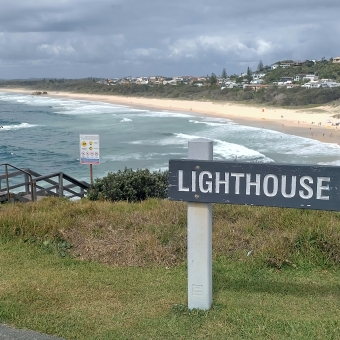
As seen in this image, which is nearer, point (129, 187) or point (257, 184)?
point (257, 184)

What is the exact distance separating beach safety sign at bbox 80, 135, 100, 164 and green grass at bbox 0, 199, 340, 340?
17.1ft

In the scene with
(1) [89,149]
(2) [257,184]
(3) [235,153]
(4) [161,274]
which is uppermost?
(2) [257,184]

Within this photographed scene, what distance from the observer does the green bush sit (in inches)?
390

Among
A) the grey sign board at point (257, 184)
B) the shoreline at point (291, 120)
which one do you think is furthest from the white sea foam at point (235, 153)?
the grey sign board at point (257, 184)

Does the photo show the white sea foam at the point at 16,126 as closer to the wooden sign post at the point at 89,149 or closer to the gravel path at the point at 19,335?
the wooden sign post at the point at 89,149

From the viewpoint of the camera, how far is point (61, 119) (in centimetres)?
5381

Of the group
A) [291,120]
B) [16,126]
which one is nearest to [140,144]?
[16,126]

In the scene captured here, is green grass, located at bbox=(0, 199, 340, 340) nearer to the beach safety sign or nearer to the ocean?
the beach safety sign

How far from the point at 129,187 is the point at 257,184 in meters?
6.46

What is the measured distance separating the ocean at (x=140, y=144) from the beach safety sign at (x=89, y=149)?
9234 millimetres

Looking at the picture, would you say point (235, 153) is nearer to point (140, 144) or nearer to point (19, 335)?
point (140, 144)

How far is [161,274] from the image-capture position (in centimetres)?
487

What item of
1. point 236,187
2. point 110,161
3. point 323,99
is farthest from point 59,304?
point 323,99

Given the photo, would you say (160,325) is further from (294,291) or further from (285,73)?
(285,73)
